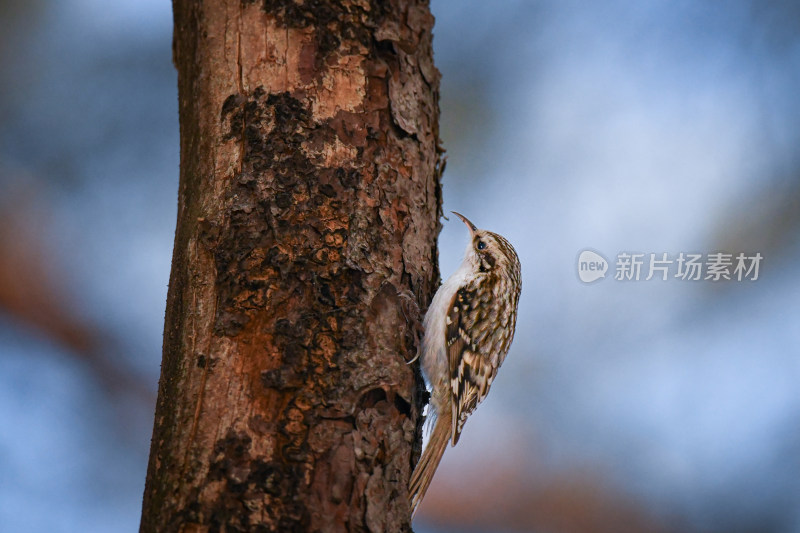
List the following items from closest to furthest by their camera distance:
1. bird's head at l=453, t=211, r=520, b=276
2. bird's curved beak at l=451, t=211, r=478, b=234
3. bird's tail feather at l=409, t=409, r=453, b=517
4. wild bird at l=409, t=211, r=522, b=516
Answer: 1. bird's tail feather at l=409, t=409, r=453, b=517
2. wild bird at l=409, t=211, r=522, b=516
3. bird's head at l=453, t=211, r=520, b=276
4. bird's curved beak at l=451, t=211, r=478, b=234

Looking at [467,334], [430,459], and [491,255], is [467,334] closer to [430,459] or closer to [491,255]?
[491,255]

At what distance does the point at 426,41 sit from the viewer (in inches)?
65.7

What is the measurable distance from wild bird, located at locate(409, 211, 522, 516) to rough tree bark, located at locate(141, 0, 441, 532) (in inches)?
9.6

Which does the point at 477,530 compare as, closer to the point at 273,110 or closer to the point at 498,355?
the point at 498,355

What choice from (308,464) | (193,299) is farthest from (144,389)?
(308,464)

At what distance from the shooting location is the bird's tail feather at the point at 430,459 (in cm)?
157

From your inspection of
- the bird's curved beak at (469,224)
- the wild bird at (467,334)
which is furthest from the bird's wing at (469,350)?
the bird's curved beak at (469,224)

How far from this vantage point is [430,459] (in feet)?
5.69

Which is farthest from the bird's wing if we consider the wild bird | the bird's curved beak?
the bird's curved beak

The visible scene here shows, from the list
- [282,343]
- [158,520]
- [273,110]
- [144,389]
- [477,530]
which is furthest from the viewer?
[144,389]

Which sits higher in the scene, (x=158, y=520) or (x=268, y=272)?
(x=268, y=272)

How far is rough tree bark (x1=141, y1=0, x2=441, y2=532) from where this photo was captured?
3.80ft

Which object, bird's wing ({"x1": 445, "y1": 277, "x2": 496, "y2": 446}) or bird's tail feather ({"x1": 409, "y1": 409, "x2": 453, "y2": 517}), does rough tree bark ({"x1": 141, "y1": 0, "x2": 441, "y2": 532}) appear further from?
bird's wing ({"x1": 445, "y1": 277, "x2": 496, "y2": 446})

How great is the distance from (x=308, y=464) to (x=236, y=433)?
0.46 feet
